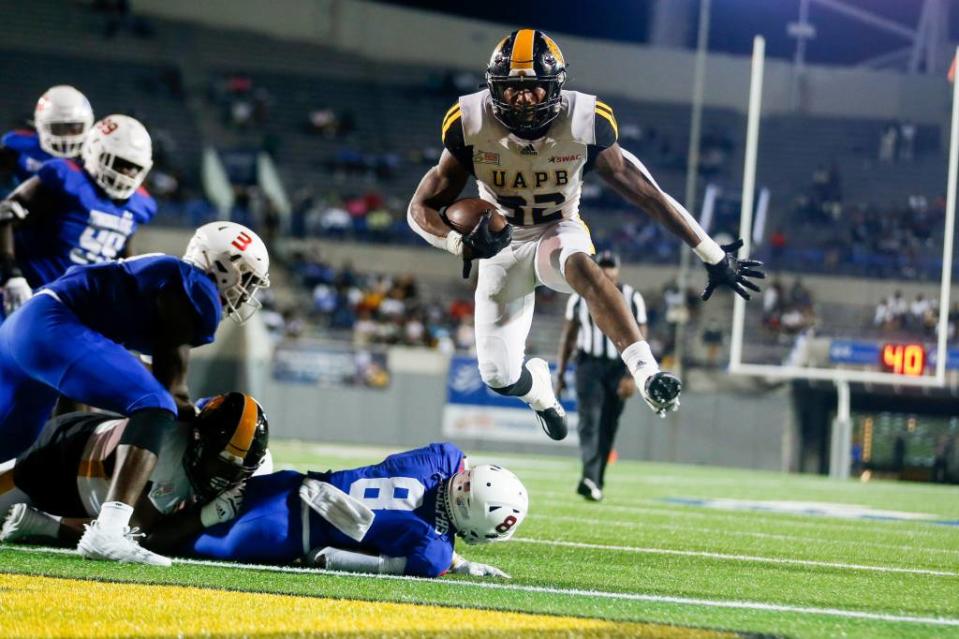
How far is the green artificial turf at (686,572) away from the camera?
3768mm

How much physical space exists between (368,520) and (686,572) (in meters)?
1.24

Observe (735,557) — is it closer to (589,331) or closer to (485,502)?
(485,502)

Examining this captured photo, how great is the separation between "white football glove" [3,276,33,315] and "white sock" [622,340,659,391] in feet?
8.95

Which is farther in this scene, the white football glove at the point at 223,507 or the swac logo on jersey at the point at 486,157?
the swac logo on jersey at the point at 486,157

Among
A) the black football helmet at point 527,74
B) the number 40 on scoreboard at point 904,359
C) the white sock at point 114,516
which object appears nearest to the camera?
the white sock at point 114,516

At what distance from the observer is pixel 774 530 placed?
7.36 meters

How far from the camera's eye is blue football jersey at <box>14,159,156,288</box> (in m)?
6.53

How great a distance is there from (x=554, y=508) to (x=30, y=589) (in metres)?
4.70

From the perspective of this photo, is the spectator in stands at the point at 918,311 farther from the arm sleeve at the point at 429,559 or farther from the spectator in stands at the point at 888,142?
the arm sleeve at the point at 429,559

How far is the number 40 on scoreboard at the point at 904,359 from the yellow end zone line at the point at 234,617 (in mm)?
11262

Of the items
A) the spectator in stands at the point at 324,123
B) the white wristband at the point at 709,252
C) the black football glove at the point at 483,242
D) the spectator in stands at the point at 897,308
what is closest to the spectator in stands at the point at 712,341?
the spectator in stands at the point at 897,308

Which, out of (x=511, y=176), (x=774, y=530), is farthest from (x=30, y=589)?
(x=774, y=530)

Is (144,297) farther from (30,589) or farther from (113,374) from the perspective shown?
(30,589)

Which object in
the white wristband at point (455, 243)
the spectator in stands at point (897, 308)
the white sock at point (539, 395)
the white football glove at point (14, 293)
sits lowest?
the white sock at point (539, 395)
